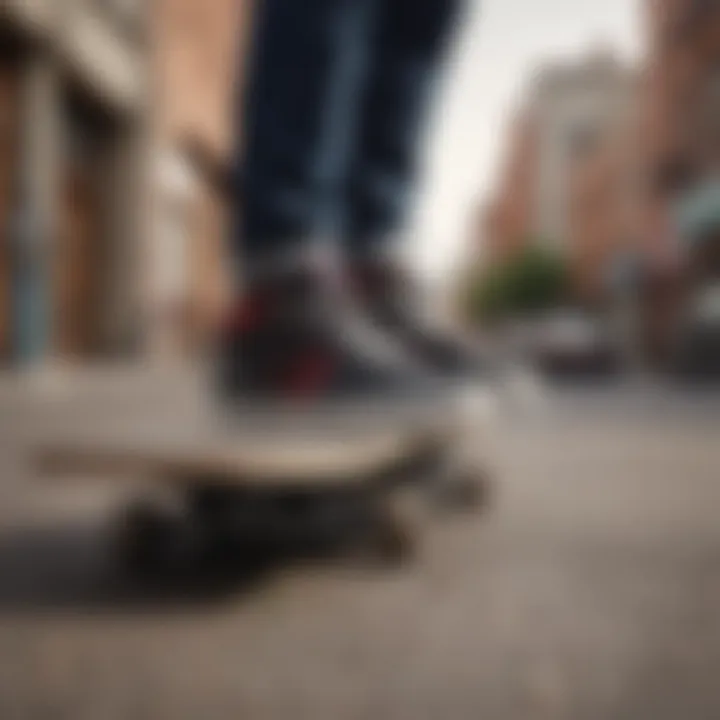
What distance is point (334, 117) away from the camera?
605 millimetres

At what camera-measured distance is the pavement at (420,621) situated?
1.43 feet

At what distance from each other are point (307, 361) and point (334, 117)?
172 millimetres

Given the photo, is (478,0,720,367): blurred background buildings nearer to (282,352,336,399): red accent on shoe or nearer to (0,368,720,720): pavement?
(0,368,720,720): pavement

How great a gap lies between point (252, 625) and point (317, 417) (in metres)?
0.17

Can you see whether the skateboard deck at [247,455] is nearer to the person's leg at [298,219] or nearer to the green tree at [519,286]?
the person's leg at [298,219]

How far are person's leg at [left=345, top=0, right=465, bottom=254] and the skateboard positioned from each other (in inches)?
5.8

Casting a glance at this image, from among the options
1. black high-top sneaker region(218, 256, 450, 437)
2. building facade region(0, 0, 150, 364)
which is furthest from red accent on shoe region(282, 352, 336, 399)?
building facade region(0, 0, 150, 364)

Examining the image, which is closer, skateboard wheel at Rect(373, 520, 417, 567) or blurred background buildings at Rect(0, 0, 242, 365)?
blurred background buildings at Rect(0, 0, 242, 365)

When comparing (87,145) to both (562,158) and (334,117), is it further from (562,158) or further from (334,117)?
(562,158)

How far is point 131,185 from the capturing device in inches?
28.1

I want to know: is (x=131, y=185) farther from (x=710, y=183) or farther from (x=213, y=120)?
(x=710, y=183)

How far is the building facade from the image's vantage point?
0.67 meters

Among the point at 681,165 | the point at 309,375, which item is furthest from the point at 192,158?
the point at 681,165

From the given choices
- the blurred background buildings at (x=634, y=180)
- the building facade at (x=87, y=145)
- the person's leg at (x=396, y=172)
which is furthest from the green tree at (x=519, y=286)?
the building facade at (x=87, y=145)
